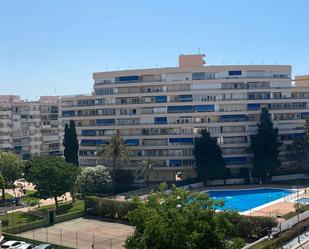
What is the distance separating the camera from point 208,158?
79.9 meters

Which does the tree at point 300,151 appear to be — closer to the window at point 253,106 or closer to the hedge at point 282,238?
the window at point 253,106

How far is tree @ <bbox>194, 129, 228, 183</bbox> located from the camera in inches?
3142

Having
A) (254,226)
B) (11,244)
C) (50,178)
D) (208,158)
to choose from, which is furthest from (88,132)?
(254,226)

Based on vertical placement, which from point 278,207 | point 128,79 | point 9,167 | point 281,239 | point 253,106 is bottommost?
point 278,207

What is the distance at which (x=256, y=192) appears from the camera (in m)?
75.9

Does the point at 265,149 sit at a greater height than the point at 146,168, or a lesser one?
→ greater

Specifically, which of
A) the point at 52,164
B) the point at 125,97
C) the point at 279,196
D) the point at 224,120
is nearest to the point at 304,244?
the point at 279,196

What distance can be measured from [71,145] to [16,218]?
26832 millimetres

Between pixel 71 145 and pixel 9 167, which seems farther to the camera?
pixel 71 145

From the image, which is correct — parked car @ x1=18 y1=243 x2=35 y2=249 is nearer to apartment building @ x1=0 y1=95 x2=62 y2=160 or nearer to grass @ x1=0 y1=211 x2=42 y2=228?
grass @ x1=0 y1=211 x2=42 y2=228

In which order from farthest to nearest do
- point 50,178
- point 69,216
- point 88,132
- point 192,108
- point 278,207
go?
1. point 88,132
2. point 192,108
3. point 50,178
4. point 278,207
5. point 69,216

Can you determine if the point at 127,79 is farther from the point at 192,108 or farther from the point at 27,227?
the point at 27,227

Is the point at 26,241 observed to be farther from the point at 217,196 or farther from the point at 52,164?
the point at 217,196

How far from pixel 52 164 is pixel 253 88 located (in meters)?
42.0
